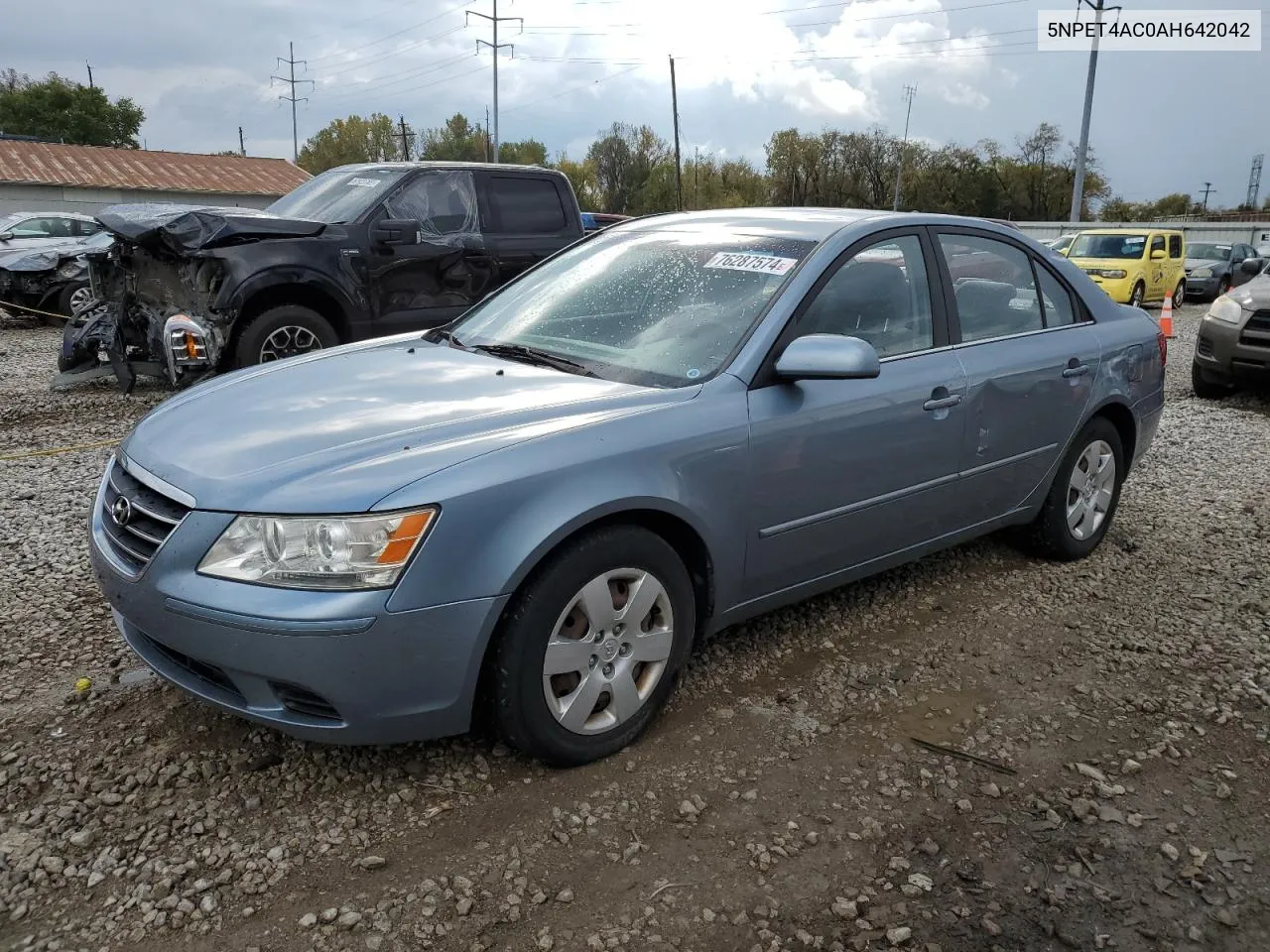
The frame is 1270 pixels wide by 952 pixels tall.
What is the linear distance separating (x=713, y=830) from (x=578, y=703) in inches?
19.8

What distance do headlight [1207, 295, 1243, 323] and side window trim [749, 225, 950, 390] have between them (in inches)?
257

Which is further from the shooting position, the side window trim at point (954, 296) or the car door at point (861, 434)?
the side window trim at point (954, 296)

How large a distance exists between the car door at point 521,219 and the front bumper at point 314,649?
19.9 feet

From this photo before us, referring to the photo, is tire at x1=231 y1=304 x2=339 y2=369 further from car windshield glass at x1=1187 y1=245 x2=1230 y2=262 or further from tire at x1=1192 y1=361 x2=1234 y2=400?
car windshield glass at x1=1187 y1=245 x2=1230 y2=262

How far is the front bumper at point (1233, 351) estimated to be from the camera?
8742 millimetres

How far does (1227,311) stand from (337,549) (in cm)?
930

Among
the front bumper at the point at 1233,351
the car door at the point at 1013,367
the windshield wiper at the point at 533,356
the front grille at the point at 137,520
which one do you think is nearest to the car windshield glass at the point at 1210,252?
the front bumper at the point at 1233,351

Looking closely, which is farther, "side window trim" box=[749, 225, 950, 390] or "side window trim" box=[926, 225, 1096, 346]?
"side window trim" box=[926, 225, 1096, 346]

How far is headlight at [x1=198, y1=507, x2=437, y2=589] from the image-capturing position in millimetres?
2391

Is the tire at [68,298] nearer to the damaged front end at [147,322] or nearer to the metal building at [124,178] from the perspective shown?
the damaged front end at [147,322]

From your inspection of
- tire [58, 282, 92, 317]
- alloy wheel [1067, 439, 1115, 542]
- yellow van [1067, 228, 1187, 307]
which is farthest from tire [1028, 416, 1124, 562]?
yellow van [1067, 228, 1187, 307]

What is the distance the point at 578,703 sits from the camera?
2766 mm

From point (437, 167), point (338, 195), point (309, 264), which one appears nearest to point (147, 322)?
point (309, 264)

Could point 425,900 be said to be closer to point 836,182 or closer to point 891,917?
point 891,917
